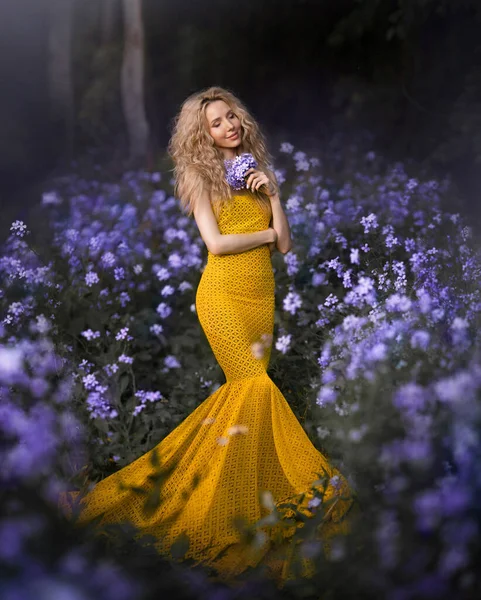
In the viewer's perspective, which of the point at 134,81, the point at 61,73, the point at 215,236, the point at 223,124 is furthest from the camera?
the point at 61,73

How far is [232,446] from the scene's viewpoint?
2951mm

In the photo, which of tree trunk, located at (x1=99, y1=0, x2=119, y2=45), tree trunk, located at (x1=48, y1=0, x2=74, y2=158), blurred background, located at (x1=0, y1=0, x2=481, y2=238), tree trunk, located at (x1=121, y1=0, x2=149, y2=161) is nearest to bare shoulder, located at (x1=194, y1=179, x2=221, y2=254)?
blurred background, located at (x1=0, y1=0, x2=481, y2=238)

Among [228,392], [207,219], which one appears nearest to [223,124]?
[207,219]

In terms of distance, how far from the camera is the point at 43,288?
418 centimetres

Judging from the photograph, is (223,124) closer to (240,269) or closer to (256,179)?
(256,179)

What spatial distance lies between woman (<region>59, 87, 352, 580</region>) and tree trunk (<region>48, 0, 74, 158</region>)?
13.9 ft

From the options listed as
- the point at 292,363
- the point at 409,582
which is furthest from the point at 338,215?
the point at 409,582

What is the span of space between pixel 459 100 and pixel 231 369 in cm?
480

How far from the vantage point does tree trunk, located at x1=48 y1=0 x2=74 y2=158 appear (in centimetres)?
732

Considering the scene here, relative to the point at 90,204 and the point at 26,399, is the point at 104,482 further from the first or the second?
the point at 90,204

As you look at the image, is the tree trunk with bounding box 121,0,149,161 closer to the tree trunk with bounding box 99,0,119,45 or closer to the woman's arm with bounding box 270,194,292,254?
the tree trunk with bounding box 99,0,119,45

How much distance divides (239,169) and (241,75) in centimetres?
522

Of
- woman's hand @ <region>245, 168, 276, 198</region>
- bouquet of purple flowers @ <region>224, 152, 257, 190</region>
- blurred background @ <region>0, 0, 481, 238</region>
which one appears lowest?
woman's hand @ <region>245, 168, 276, 198</region>

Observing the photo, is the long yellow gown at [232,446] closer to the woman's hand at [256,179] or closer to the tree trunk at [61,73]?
the woman's hand at [256,179]
